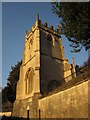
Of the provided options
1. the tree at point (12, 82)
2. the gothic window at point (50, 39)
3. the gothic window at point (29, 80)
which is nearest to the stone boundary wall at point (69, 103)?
the gothic window at point (29, 80)

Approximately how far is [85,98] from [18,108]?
17.6m

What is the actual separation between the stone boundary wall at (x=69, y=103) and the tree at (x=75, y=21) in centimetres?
361

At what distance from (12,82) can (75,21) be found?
91.8ft

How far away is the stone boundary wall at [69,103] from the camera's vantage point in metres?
12.2

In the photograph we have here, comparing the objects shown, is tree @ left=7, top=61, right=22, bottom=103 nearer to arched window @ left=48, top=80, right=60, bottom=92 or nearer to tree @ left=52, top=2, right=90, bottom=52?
arched window @ left=48, top=80, right=60, bottom=92

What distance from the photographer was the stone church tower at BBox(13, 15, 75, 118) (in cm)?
2481

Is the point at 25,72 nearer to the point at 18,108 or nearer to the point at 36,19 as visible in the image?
the point at 18,108

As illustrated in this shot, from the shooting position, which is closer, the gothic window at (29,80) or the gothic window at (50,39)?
the gothic window at (29,80)

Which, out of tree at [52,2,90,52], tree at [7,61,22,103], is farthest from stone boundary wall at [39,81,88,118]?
tree at [7,61,22,103]

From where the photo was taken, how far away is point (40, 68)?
25656mm

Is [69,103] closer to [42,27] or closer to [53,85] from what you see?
[53,85]

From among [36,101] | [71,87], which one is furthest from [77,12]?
[36,101]

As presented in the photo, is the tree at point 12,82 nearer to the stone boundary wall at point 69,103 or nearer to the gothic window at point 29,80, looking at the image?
the gothic window at point 29,80

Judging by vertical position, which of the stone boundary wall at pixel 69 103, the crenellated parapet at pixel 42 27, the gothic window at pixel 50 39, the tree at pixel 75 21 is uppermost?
the crenellated parapet at pixel 42 27
